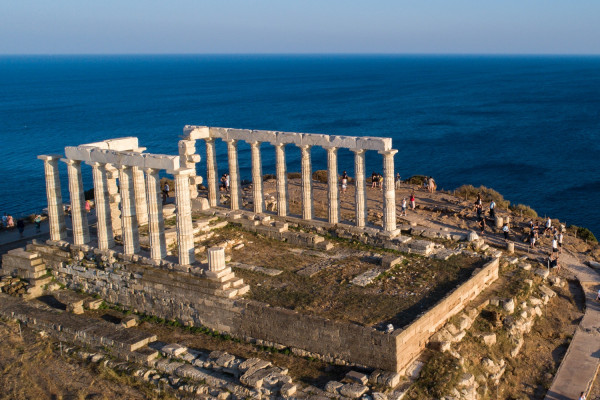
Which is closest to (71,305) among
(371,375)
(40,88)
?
(371,375)

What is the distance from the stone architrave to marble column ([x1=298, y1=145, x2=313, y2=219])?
9.92m

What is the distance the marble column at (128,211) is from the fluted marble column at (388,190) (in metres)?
12.2

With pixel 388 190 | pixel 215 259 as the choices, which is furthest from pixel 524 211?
pixel 215 259

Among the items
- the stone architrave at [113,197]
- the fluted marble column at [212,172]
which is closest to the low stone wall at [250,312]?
the stone architrave at [113,197]

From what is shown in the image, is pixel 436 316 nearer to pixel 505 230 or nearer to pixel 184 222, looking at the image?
pixel 184 222

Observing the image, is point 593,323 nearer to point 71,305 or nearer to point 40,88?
point 71,305

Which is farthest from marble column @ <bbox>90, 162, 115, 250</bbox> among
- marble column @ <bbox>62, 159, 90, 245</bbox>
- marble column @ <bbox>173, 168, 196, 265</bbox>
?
marble column @ <bbox>173, 168, 196, 265</bbox>

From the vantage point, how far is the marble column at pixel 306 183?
34812 mm

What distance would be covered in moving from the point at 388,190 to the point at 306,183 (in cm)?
499

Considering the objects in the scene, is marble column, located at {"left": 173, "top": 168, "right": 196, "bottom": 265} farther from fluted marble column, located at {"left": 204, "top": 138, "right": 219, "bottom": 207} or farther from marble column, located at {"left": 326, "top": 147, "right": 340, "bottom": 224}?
fluted marble column, located at {"left": 204, "top": 138, "right": 219, "bottom": 207}

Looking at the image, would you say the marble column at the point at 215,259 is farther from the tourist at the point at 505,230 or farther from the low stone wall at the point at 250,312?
the tourist at the point at 505,230

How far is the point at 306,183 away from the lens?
3528cm

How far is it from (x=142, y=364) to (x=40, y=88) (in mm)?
189972

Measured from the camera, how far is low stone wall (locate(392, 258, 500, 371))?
22125 millimetres
